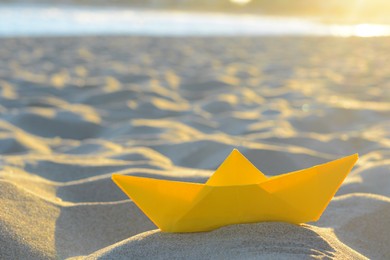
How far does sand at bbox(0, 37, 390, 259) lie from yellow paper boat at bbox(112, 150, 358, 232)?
0.03 metres

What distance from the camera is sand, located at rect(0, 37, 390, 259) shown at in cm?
116

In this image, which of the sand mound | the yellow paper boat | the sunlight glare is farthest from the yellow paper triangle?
the sunlight glare

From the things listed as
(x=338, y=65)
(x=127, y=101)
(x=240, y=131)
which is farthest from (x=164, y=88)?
(x=338, y=65)

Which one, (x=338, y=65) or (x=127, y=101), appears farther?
(x=338, y=65)

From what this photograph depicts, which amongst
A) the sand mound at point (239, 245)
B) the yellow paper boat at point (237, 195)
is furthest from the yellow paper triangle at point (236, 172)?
the sand mound at point (239, 245)

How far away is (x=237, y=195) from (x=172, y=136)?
5.38 ft

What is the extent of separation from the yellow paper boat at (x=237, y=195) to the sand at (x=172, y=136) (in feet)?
0.10

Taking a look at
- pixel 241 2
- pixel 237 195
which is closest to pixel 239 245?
pixel 237 195

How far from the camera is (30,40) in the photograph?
657 centimetres

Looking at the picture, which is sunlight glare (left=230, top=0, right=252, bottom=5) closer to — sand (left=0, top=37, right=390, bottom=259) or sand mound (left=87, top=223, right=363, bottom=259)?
sand (left=0, top=37, right=390, bottom=259)

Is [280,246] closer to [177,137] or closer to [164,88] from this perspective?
[177,137]

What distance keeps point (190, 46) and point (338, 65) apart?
6.75 ft

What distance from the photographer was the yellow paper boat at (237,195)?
1017 mm

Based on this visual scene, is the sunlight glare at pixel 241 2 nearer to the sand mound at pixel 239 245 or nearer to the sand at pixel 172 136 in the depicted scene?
the sand at pixel 172 136
